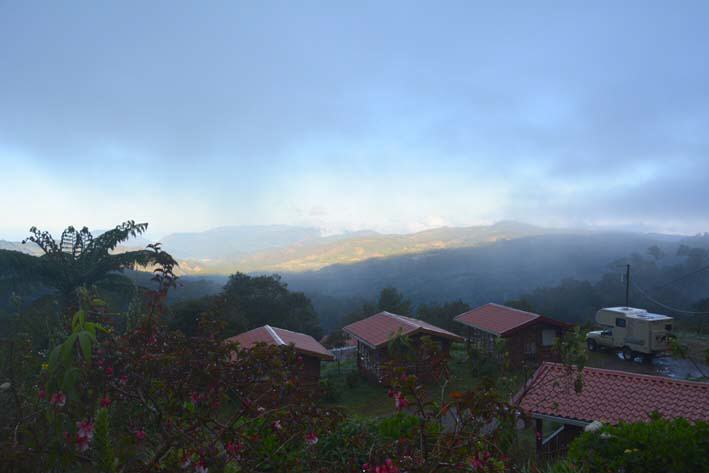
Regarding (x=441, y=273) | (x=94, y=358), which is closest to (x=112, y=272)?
(x=94, y=358)

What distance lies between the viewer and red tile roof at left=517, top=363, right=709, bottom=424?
30.0ft

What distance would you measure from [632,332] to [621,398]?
13.7 m

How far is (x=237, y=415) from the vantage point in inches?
108

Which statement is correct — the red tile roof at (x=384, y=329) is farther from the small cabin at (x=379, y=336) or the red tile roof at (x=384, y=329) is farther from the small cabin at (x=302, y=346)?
the small cabin at (x=302, y=346)

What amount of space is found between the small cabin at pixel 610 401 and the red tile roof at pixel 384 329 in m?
8.24

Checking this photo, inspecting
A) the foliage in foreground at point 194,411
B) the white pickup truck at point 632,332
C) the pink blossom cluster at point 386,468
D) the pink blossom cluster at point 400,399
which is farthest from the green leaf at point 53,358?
the white pickup truck at point 632,332

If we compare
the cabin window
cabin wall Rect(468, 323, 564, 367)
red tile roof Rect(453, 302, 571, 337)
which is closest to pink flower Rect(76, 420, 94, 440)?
red tile roof Rect(453, 302, 571, 337)

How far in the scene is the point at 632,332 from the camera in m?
21.3

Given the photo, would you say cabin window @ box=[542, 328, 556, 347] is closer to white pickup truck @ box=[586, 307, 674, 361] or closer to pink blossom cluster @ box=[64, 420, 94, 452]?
white pickup truck @ box=[586, 307, 674, 361]

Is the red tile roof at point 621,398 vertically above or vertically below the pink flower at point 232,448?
below

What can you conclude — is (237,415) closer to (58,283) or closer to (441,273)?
(58,283)

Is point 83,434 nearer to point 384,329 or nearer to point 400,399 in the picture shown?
point 400,399

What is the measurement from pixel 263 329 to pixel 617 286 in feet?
160

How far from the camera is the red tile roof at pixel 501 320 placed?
69.6 ft
